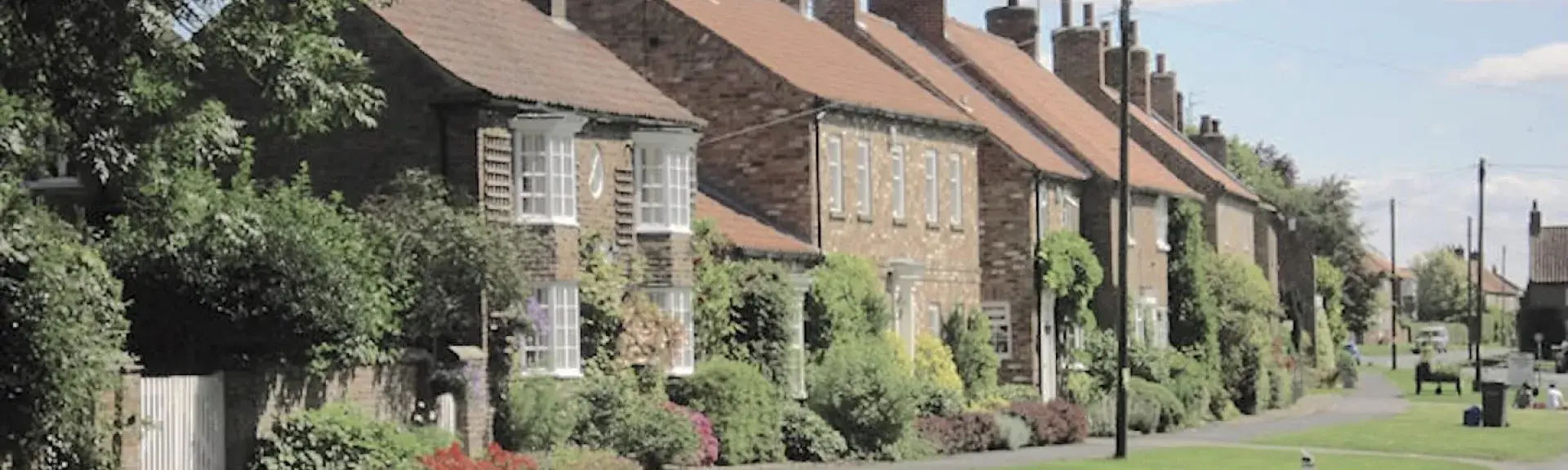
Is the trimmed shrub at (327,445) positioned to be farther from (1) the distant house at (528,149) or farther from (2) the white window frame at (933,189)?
(2) the white window frame at (933,189)

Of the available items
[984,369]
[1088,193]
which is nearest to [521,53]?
[984,369]

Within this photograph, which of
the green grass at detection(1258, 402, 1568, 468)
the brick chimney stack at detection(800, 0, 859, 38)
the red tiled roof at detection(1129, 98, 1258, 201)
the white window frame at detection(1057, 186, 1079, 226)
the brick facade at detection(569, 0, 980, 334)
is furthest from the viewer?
the red tiled roof at detection(1129, 98, 1258, 201)

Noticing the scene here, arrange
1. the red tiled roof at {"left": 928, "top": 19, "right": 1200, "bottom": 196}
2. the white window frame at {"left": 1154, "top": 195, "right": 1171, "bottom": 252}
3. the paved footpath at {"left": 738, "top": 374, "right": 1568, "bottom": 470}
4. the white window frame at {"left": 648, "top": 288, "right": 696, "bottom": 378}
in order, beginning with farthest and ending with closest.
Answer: the white window frame at {"left": 1154, "top": 195, "right": 1171, "bottom": 252} → the red tiled roof at {"left": 928, "top": 19, "right": 1200, "bottom": 196} → the paved footpath at {"left": 738, "top": 374, "right": 1568, "bottom": 470} → the white window frame at {"left": 648, "top": 288, "right": 696, "bottom": 378}

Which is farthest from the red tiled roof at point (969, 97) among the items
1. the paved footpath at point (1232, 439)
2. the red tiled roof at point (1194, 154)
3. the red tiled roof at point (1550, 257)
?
the red tiled roof at point (1550, 257)

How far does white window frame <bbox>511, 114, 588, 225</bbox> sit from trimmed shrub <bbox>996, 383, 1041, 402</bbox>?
18367 mm

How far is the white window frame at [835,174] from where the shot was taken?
48.8 meters

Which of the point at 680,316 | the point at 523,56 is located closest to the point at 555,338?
the point at 680,316

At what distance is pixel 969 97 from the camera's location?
201 feet

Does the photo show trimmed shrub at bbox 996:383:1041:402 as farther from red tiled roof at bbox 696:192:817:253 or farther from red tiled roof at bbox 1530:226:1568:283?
red tiled roof at bbox 1530:226:1568:283

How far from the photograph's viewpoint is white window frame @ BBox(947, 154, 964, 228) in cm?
5516

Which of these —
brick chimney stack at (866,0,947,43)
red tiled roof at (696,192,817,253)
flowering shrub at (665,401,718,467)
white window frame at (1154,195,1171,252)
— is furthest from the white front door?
flowering shrub at (665,401,718,467)

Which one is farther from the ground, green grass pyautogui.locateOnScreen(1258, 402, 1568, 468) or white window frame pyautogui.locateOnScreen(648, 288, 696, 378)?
white window frame pyautogui.locateOnScreen(648, 288, 696, 378)

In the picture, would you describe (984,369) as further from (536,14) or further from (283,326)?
(283,326)

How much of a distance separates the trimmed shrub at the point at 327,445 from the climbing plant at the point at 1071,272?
94.2 ft
